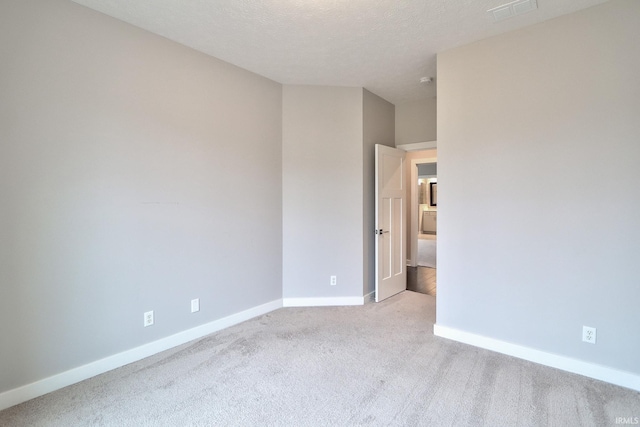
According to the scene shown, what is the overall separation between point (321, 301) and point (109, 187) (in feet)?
8.23

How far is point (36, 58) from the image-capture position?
199 cm

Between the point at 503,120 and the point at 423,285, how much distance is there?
2.88 meters

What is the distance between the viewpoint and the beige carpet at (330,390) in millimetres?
1812

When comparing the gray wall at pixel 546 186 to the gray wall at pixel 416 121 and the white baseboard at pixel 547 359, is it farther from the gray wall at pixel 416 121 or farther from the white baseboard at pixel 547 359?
the gray wall at pixel 416 121

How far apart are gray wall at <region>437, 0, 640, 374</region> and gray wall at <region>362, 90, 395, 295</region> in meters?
1.08

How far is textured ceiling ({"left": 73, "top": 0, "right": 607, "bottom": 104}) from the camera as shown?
218 centimetres

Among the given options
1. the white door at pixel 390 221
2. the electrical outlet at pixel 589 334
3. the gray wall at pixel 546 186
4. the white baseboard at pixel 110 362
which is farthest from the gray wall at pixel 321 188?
the electrical outlet at pixel 589 334

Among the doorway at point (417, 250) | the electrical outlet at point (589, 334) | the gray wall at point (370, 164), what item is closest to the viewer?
the electrical outlet at point (589, 334)

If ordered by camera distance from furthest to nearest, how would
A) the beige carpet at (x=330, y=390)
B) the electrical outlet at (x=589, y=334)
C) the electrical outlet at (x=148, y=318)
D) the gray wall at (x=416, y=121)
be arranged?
the gray wall at (x=416, y=121) < the electrical outlet at (x=148, y=318) < the electrical outlet at (x=589, y=334) < the beige carpet at (x=330, y=390)

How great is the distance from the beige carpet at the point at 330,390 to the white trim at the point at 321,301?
860 millimetres

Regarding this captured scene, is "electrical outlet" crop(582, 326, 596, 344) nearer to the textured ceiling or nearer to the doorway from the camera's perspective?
the doorway

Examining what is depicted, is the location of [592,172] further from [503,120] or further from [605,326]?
[605,326]

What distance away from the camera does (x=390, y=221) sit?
4.07m

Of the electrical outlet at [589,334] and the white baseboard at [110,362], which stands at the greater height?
the electrical outlet at [589,334]
